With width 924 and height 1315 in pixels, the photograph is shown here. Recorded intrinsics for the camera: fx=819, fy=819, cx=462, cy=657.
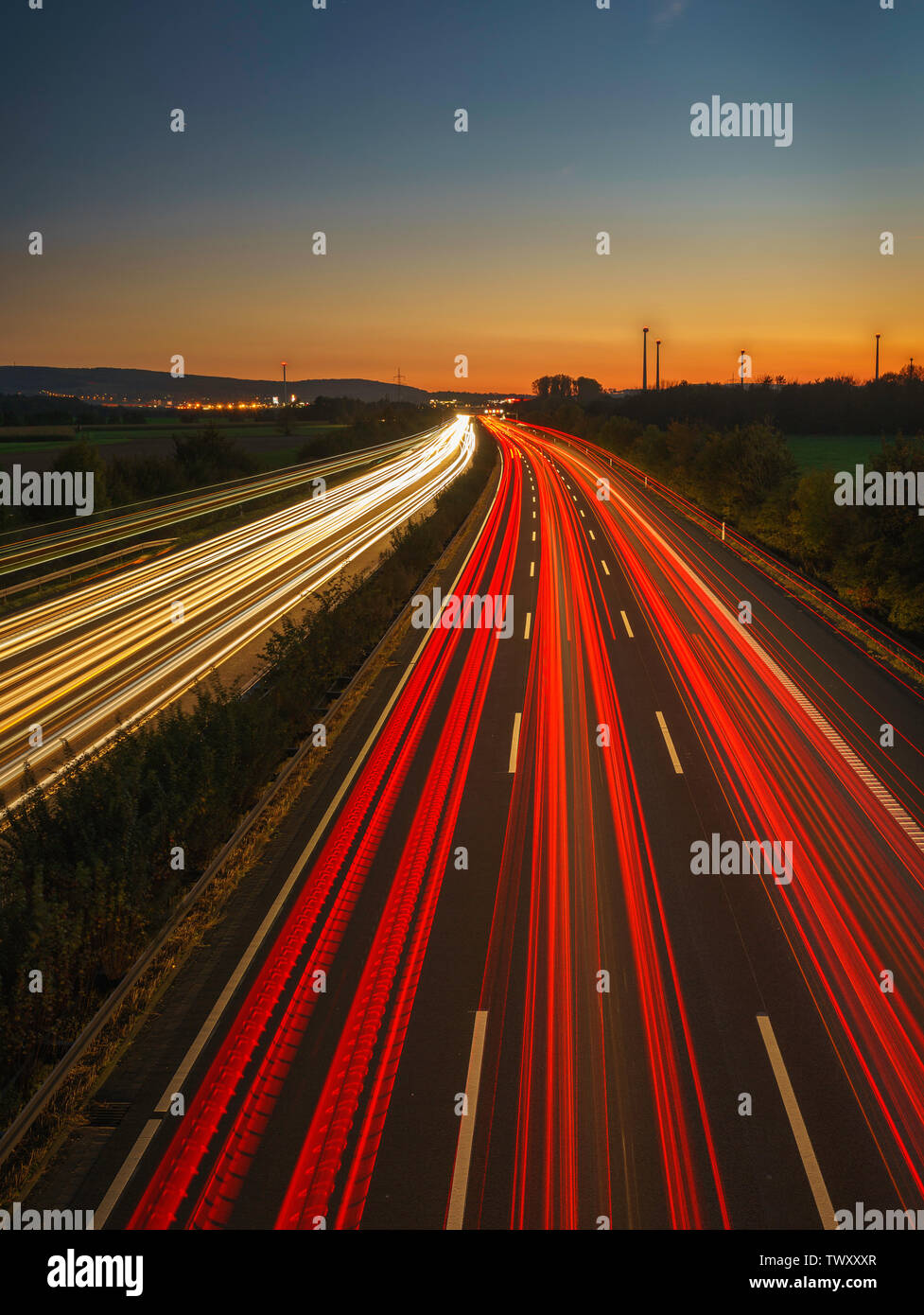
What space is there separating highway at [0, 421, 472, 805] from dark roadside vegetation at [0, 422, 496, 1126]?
2.10m

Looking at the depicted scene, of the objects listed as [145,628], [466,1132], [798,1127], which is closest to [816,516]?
[145,628]

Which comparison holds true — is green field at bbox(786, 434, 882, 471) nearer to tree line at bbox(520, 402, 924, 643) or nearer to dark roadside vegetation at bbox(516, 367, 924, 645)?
dark roadside vegetation at bbox(516, 367, 924, 645)

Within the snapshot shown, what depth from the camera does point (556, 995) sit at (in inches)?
306

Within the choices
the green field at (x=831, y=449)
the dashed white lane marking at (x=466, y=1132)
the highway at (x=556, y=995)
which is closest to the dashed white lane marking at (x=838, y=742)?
the highway at (x=556, y=995)

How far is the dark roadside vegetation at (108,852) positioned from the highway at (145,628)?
2098 mm

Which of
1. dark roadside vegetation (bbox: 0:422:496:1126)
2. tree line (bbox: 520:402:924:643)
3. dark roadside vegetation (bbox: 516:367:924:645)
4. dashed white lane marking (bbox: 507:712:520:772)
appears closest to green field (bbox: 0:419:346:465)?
dark roadside vegetation (bbox: 516:367:924:645)

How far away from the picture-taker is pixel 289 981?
7.97 m

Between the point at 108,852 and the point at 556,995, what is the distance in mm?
4694

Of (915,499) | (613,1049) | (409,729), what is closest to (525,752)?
(409,729)

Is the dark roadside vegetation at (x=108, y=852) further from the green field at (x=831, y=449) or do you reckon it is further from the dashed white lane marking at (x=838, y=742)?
the green field at (x=831, y=449)

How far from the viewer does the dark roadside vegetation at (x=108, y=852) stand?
6.79 metres
